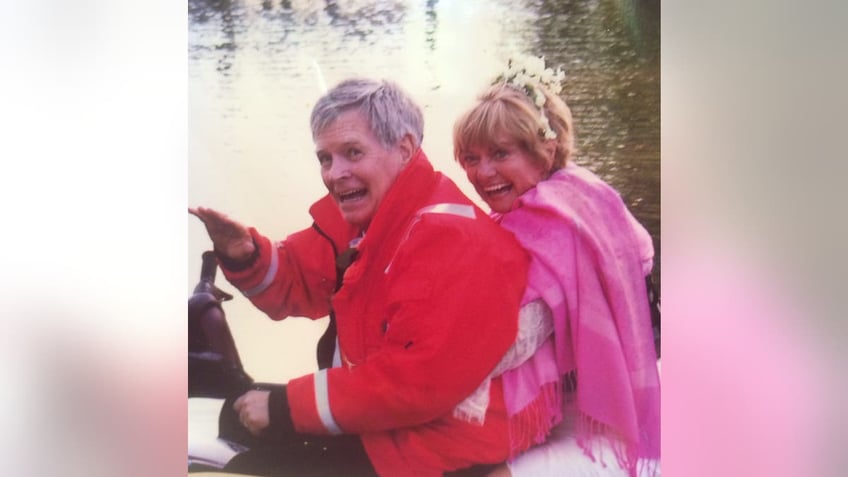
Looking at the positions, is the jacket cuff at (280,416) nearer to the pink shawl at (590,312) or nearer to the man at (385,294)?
the man at (385,294)

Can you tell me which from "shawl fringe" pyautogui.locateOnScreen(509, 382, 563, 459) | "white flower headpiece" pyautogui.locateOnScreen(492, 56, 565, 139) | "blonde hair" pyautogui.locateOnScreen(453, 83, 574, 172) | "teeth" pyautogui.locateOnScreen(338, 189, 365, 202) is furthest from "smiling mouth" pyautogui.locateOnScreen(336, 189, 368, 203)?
"shawl fringe" pyautogui.locateOnScreen(509, 382, 563, 459)

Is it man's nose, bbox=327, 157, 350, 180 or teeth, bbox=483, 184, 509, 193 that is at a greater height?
man's nose, bbox=327, 157, 350, 180

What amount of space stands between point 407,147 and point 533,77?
0.27 metres

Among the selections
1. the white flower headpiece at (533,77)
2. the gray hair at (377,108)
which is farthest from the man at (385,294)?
the white flower headpiece at (533,77)

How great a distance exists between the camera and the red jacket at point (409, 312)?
1.19 meters

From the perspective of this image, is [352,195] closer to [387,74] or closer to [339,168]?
[339,168]

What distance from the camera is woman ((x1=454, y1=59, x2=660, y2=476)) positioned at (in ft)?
3.99

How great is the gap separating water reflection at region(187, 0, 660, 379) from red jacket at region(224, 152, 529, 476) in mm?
58

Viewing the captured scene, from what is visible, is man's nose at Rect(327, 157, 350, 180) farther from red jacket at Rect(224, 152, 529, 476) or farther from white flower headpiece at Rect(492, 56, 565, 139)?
white flower headpiece at Rect(492, 56, 565, 139)

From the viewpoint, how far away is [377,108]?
123 centimetres
